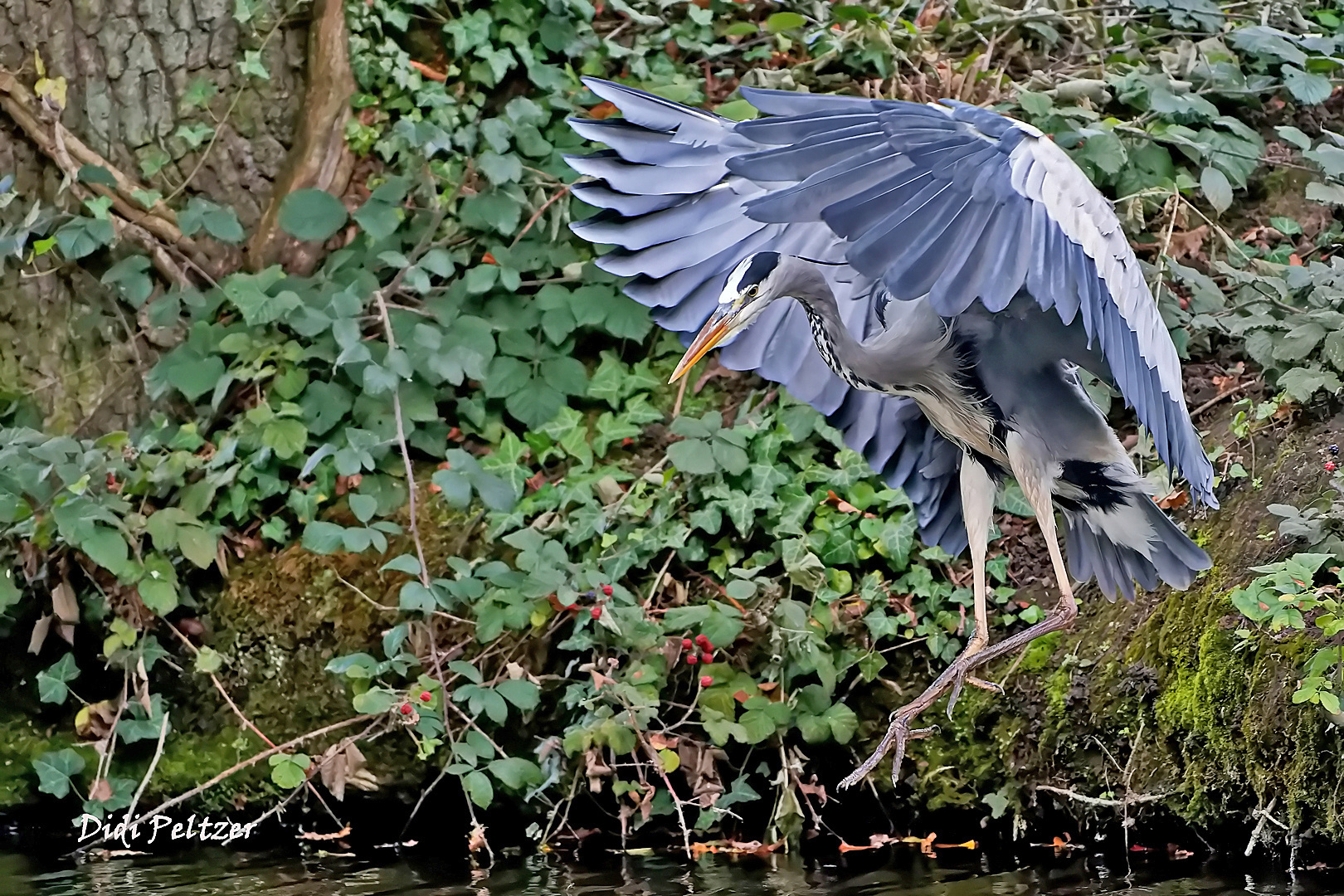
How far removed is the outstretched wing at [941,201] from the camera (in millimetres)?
2330

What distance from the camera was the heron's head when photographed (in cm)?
279

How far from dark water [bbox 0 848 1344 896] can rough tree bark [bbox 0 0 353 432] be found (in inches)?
61.3

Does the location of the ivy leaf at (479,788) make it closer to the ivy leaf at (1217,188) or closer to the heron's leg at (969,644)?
the heron's leg at (969,644)

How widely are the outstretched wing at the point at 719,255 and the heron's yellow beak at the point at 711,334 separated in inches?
9.3

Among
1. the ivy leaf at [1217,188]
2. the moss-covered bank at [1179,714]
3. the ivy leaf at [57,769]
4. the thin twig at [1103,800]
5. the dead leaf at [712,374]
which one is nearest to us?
the moss-covered bank at [1179,714]

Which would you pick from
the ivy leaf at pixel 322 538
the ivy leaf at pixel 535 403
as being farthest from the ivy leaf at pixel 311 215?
the ivy leaf at pixel 322 538

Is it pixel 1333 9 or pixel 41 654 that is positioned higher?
pixel 1333 9

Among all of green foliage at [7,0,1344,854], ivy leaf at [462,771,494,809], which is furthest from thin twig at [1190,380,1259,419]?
ivy leaf at [462,771,494,809]

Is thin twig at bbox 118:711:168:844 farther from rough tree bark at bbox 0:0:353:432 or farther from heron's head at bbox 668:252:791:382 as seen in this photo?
heron's head at bbox 668:252:791:382

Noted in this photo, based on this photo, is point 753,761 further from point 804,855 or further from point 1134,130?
point 1134,130

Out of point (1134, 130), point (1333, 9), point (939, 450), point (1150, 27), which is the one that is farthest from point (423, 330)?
point (1333, 9)

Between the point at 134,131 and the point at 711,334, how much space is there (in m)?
2.59

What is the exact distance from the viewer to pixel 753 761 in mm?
3783

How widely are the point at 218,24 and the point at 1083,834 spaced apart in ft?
11.4
